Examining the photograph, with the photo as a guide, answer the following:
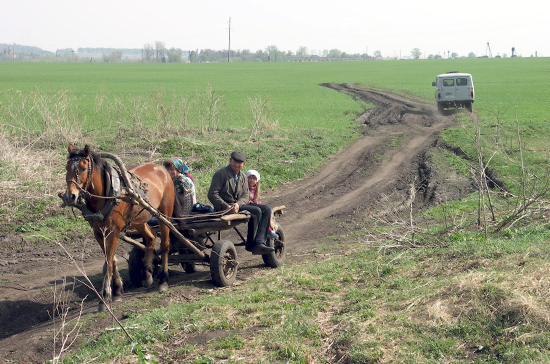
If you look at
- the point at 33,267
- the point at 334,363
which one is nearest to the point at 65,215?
the point at 33,267

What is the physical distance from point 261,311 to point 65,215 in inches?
269

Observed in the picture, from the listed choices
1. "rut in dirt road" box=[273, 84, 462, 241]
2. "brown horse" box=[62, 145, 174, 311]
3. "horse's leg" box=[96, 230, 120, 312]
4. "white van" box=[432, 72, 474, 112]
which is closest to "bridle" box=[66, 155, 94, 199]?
"brown horse" box=[62, 145, 174, 311]

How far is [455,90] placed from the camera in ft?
103

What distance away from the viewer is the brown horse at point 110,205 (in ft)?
22.8

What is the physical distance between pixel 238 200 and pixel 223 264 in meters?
1.04

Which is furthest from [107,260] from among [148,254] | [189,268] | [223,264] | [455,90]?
[455,90]

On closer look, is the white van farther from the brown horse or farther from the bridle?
the bridle

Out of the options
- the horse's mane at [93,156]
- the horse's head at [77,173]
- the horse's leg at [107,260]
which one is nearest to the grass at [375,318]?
the horse's leg at [107,260]

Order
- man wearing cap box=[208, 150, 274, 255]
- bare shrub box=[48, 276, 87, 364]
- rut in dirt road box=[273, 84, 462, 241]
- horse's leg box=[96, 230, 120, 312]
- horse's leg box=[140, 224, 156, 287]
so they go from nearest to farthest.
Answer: bare shrub box=[48, 276, 87, 364]
horse's leg box=[96, 230, 120, 312]
horse's leg box=[140, 224, 156, 287]
man wearing cap box=[208, 150, 274, 255]
rut in dirt road box=[273, 84, 462, 241]

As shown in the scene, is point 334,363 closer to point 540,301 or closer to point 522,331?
point 522,331

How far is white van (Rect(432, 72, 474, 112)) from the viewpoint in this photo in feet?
103

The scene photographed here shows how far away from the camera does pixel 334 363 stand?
5523 millimetres

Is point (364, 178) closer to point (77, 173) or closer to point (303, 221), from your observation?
point (303, 221)

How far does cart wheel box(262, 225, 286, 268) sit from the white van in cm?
2402
